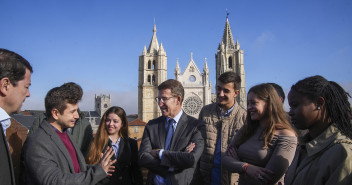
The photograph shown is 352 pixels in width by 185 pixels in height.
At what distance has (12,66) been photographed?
165 centimetres

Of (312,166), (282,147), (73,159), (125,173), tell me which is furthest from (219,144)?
(73,159)

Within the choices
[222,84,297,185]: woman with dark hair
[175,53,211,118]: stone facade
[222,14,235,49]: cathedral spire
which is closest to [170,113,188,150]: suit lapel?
[222,84,297,185]: woman with dark hair

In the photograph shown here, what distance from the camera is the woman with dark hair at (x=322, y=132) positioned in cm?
145

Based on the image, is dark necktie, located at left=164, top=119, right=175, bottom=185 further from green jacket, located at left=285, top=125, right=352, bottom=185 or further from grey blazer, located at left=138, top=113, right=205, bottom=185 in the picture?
green jacket, located at left=285, top=125, right=352, bottom=185

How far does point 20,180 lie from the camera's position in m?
2.17

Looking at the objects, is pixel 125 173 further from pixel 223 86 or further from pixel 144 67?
pixel 144 67

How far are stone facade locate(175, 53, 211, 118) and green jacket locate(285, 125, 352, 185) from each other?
1150 inches

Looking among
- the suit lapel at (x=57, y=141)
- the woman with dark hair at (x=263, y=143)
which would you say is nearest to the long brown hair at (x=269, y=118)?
the woman with dark hair at (x=263, y=143)

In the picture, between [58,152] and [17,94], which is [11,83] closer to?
[17,94]

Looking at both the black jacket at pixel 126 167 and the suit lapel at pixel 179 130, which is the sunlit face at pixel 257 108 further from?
the black jacket at pixel 126 167

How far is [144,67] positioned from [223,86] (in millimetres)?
30839

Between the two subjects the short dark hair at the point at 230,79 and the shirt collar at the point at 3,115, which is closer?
the shirt collar at the point at 3,115

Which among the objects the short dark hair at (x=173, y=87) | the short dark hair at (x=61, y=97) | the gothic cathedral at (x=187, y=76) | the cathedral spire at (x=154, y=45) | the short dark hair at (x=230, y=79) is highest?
the cathedral spire at (x=154, y=45)

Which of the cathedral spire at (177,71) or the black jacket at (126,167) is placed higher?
the cathedral spire at (177,71)
